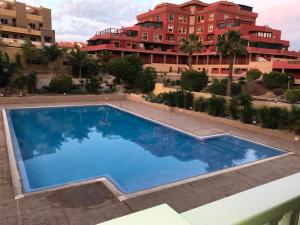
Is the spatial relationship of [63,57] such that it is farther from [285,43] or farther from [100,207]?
[285,43]

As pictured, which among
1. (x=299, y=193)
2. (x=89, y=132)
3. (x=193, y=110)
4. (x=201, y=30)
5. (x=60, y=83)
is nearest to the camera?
(x=299, y=193)

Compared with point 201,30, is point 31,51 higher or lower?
lower

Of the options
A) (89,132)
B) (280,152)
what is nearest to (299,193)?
(280,152)

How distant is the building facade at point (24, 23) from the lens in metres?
43.8

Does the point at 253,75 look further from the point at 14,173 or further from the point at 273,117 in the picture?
the point at 14,173

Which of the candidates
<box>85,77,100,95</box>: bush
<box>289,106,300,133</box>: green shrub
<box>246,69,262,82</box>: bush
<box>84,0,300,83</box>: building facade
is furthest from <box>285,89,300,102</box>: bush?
<box>85,77,100,95</box>: bush

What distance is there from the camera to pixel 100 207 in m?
7.71

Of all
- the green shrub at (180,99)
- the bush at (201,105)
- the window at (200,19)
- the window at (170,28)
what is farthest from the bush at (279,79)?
the window at (170,28)

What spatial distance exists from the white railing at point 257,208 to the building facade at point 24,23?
4502 centimetres

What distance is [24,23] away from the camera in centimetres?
4675

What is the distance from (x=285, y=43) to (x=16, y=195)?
54983mm

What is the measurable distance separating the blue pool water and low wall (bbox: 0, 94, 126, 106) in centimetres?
510

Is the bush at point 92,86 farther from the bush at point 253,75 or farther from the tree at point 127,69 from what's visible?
the bush at point 253,75

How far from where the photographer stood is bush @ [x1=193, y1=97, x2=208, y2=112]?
76.3 feet
